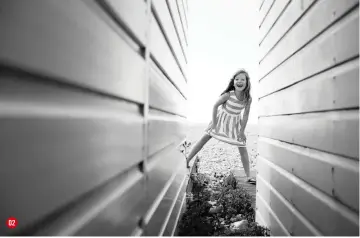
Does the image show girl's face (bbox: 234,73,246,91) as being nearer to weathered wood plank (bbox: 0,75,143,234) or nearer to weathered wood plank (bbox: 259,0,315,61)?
weathered wood plank (bbox: 259,0,315,61)

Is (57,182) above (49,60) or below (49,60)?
below

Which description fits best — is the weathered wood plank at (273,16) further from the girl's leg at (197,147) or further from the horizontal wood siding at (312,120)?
the girl's leg at (197,147)

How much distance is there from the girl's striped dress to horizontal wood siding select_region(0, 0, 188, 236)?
4.90 m

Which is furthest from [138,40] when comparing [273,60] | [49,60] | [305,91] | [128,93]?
[273,60]

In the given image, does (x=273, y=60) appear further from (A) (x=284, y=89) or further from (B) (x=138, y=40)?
(B) (x=138, y=40)

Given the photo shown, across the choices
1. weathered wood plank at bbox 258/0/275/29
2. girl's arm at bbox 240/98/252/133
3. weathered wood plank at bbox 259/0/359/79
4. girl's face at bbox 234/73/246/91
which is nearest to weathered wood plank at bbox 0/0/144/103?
weathered wood plank at bbox 259/0/359/79

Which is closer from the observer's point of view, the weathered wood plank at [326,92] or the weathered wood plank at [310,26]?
the weathered wood plank at [326,92]

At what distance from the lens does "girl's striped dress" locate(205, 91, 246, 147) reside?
589cm

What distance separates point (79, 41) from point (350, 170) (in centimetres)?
148

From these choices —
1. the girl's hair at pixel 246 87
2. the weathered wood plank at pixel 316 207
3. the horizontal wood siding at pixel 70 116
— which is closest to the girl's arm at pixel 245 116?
the girl's hair at pixel 246 87

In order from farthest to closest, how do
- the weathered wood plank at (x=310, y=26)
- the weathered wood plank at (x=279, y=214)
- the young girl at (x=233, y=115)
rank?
the young girl at (x=233, y=115)
the weathered wood plank at (x=279, y=214)
the weathered wood plank at (x=310, y=26)

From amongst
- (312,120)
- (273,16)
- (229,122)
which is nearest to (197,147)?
(229,122)

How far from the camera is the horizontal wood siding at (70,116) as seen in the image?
0.45m

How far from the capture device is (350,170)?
1358 mm
